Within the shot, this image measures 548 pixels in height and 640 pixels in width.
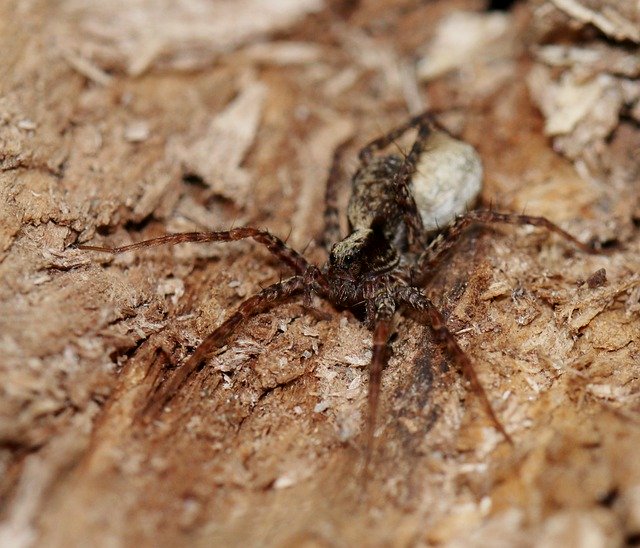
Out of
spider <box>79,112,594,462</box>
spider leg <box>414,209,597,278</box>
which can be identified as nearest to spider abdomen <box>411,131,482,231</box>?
spider <box>79,112,594,462</box>

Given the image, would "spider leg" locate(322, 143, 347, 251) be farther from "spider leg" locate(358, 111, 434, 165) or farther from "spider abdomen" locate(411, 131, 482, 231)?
"spider abdomen" locate(411, 131, 482, 231)

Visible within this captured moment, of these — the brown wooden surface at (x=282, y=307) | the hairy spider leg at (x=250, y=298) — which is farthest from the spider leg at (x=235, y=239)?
the brown wooden surface at (x=282, y=307)

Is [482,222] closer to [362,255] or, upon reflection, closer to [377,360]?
[362,255]

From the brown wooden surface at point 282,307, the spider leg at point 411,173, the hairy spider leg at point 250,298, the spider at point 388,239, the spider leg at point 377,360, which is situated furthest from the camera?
the spider leg at point 411,173

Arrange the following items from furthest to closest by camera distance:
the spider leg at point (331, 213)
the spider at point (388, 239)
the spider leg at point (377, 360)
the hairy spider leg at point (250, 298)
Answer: the spider leg at point (331, 213)
the spider at point (388, 239)
the hairy spider leg at point (250, 298)
the spider leg at point (377, 360)

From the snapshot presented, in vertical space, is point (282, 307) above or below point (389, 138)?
below

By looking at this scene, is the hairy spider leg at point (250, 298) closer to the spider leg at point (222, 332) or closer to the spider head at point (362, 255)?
the spider leg at point (222, 332)

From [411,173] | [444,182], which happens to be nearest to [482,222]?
[444,182]
